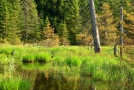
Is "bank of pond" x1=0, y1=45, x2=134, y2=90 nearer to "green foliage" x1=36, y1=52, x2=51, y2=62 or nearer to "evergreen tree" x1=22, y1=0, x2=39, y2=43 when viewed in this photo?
"green foliage" x1=36, y1=52, x2=51, y2=62

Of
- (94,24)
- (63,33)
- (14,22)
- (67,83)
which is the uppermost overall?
(14,22)

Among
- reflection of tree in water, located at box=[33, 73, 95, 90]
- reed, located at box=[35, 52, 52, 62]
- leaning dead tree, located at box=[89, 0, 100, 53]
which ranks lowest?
reflection of tree in water, located at box=[33, 73, 95, 90]

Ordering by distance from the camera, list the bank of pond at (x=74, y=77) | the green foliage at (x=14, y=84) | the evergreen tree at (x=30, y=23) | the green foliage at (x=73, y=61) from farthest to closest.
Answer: the evergreen tree at (x=30, y=23)
the green foliage at (x=73, y=61)
the bank of pond at (x=74, y=77)
the green foliage at (x=14, y=84)

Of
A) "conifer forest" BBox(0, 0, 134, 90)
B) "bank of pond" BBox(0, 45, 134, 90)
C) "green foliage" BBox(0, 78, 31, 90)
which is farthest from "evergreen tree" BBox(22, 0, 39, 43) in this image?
"green foliage" BBox(0, 78, 31, 90)

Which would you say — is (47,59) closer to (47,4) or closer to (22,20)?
(22,20)

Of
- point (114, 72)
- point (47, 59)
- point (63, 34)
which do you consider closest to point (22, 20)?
point (63, 34)

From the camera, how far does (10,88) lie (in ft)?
25.0

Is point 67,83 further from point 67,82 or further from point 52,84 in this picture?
point 52,84

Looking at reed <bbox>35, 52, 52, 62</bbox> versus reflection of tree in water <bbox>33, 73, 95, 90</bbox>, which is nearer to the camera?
reflection of tree in water <bbox>33, 73, 95, 90</bbox>

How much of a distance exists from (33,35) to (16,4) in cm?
730

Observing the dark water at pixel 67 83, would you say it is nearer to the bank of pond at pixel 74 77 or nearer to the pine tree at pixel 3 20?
the bank of pond at pixel 74 77

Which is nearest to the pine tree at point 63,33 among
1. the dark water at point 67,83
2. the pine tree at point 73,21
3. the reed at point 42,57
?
the pine tree at point 73,21

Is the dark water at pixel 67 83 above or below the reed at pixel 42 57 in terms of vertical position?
below

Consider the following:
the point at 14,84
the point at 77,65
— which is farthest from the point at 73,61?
the point at 14,84
